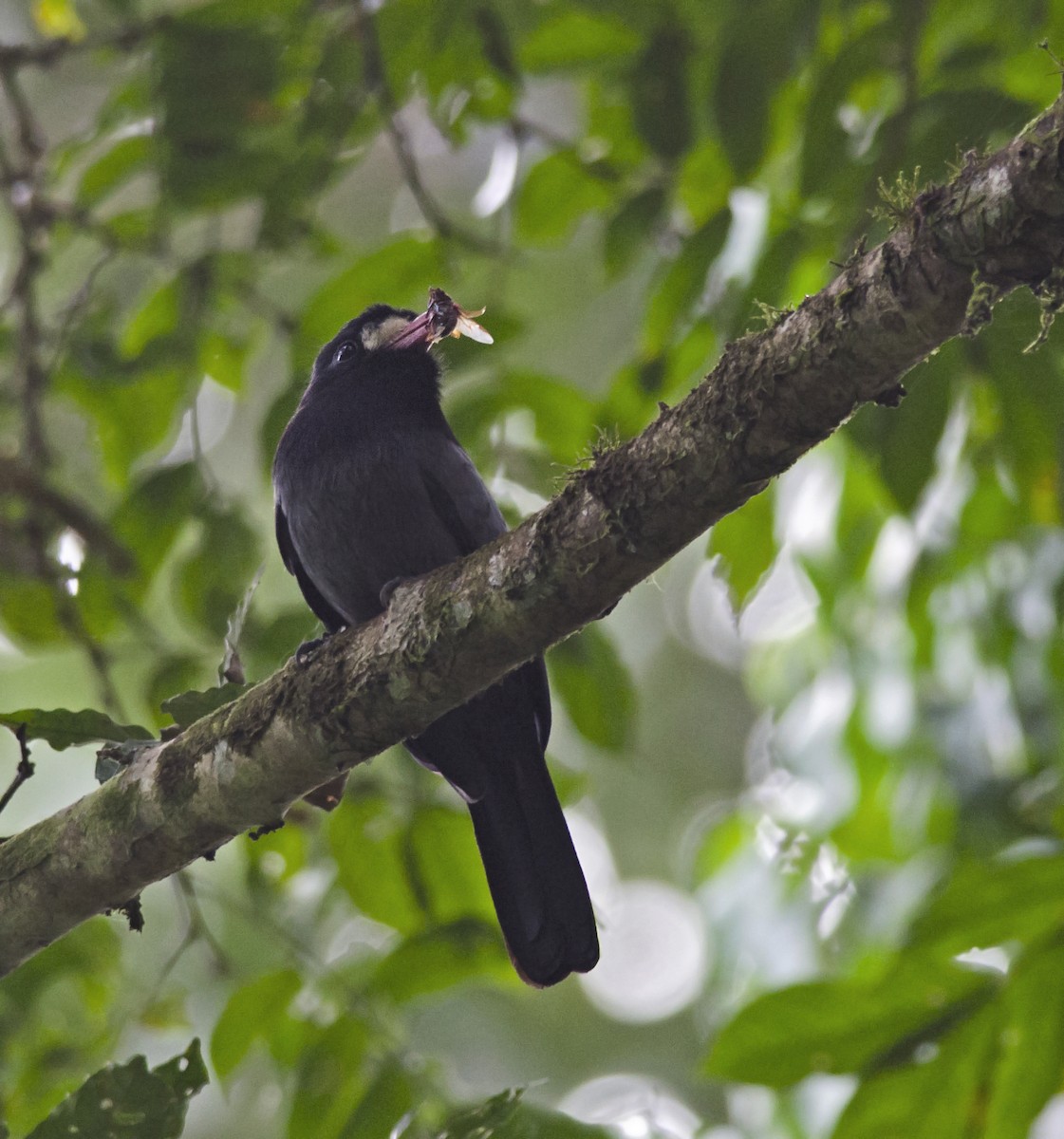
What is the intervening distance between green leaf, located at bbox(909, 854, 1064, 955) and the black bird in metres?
0.83

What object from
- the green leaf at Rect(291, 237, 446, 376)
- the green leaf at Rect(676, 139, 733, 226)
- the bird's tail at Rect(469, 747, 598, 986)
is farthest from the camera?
the green leaf at Rect(676, 139, 733, 226)

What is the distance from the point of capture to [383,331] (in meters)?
4.11

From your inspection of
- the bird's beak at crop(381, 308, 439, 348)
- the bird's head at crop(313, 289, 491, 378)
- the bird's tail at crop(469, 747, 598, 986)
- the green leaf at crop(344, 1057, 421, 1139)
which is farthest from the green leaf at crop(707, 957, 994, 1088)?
the bird's beak at crop(381, 308, 439, 348)

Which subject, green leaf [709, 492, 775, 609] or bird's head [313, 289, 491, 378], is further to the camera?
bird's head [313, 289, 491, 378]

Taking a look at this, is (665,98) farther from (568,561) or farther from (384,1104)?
(384,1104)

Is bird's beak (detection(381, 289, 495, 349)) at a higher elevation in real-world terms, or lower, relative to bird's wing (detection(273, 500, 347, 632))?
higher

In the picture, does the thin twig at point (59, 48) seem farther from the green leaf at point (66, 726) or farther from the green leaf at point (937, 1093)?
the green leaf at point (937, 1093)

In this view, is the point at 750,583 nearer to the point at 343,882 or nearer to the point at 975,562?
the point at 975,562

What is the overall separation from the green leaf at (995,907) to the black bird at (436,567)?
826mm

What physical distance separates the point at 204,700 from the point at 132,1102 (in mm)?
777

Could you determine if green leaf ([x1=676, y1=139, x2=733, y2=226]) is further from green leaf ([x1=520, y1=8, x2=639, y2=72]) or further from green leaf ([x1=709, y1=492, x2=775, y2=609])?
green leaf ([x1=709, y1=492, x2=775, y2=609])

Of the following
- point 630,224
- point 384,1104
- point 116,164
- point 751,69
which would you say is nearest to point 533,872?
point 384,1104

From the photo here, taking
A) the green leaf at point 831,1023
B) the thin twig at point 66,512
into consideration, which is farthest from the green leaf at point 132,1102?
the thin twig at point 66,512

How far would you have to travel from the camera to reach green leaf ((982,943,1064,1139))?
289 centimetres
